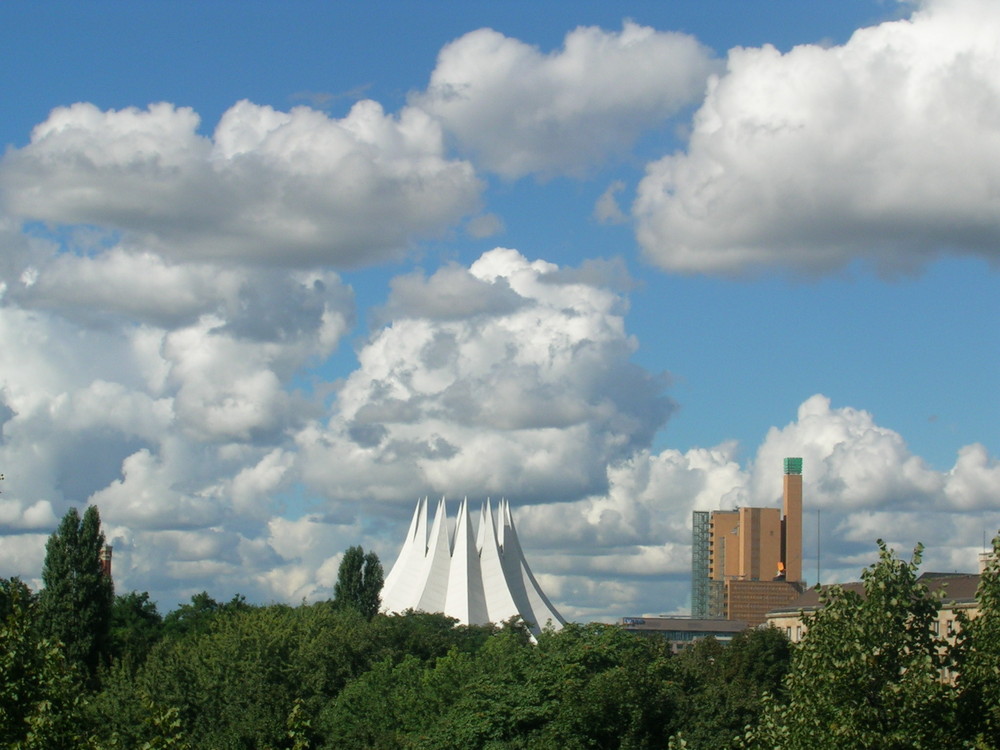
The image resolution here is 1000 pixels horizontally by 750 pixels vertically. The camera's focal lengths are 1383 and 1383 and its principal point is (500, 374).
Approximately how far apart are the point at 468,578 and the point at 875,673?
67.8 metres

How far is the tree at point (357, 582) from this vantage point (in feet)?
229

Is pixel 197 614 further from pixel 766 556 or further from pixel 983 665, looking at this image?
pixel 766 556

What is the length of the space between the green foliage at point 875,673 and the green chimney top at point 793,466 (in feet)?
402

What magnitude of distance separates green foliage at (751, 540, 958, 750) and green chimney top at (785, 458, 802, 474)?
12266 centimetres

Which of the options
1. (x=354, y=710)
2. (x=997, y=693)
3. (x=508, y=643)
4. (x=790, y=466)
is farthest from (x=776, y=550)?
(x=997, y=693)

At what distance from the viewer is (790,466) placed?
136125 millimetres

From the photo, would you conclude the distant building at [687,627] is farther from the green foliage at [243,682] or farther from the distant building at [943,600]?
the green foliage at [243,682]

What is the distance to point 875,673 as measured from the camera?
14836 mm

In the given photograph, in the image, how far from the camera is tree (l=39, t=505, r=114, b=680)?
45.6 metres

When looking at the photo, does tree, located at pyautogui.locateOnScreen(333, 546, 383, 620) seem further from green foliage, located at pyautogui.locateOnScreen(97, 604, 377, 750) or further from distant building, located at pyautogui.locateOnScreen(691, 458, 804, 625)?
distant building, located at pyautogui.locateOnScreen(691, 458, 804, 625)

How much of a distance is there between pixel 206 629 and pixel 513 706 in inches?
1257

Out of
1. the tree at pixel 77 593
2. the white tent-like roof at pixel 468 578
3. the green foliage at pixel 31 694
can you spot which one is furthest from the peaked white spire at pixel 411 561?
the green foliage at pixel 31 694

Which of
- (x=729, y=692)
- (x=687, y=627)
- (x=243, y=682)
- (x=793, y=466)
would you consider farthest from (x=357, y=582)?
(x=793, y=466)

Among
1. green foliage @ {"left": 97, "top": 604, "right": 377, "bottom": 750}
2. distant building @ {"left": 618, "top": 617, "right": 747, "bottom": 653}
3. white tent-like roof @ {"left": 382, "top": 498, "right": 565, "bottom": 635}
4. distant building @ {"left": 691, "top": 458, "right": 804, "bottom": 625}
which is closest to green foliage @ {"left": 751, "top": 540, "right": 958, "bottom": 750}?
green foliage @ {"left": 97, "top": 604, "right": 377, "bottom": 750}
